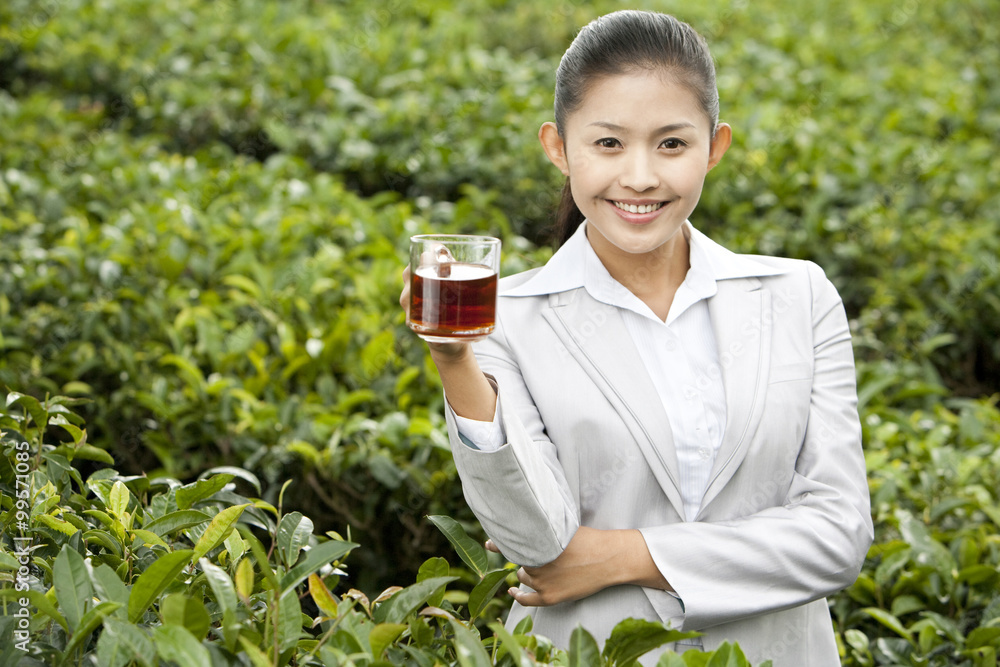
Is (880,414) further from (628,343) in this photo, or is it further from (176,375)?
(176,375)

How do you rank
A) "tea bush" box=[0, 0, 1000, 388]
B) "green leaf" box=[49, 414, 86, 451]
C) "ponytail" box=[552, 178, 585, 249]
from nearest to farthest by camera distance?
1. "green leaf" box=[49, 414, 86, 451]
2. "ponytail" box=[552, 178, 585, 249]
3. "tea bush" box=[0, 0, 1000, 388]

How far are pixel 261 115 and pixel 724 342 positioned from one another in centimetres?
432

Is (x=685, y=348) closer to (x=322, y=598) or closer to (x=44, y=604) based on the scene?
(x=322, y=598)

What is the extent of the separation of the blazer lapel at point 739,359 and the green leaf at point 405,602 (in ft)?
1.96

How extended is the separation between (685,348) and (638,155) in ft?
1.28

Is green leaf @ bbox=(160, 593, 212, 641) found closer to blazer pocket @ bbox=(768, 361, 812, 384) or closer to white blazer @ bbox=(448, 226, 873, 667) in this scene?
white blazer @ bbox=(448, 226, 873, 667)

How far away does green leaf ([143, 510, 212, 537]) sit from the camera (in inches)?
63.9

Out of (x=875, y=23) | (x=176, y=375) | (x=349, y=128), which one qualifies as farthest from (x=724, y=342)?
(x=875, y=23)

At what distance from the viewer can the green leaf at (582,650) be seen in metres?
1.33

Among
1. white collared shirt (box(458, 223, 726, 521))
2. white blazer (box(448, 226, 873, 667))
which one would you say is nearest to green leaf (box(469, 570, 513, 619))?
white blazer (box(448, 226, 873, 667))

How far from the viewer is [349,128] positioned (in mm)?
5160

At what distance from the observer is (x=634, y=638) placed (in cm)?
133

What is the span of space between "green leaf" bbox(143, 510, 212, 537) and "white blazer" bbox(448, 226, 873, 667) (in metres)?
0.49

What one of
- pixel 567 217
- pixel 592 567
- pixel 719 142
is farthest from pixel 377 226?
pixel 592 567
